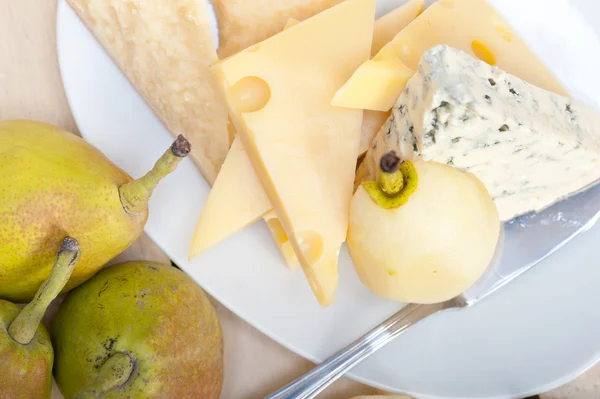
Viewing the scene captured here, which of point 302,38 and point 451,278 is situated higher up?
point 302,38

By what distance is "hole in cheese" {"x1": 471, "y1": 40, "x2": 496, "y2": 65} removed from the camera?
27.7 inches

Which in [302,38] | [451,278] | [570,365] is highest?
[302,38]

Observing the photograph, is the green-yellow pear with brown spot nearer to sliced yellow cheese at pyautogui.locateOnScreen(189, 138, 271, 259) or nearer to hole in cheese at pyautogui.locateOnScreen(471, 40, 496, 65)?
sliced yellow cheese at pyautogui.locateOnScreen(189, 138, 271, 259)

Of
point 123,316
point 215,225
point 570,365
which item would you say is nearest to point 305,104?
point 215,225

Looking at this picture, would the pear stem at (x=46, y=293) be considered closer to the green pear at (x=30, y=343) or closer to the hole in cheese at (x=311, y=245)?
the green pear at (x=30, y=343)

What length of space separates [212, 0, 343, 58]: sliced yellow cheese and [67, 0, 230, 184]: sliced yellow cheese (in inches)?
1.3

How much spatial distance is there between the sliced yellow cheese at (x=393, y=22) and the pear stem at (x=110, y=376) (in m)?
0.46

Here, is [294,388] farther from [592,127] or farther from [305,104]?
[592,127]

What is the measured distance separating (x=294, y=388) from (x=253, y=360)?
0.08 meters

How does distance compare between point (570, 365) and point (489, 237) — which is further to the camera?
point (570, 365)

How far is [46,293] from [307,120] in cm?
33

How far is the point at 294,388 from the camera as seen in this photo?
0.74m

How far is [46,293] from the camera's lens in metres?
0.56

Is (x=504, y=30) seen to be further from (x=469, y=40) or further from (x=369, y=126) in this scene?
(x=369, y=126)
